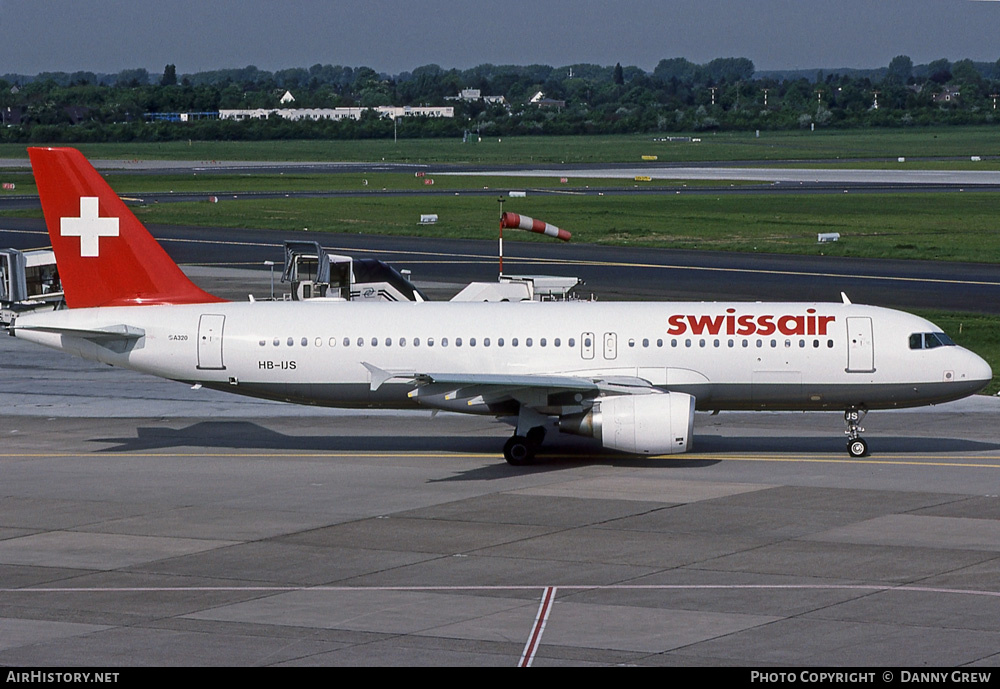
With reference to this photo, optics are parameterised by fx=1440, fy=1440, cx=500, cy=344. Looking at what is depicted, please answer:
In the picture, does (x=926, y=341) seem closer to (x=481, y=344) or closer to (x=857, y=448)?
(x=857, y=448)

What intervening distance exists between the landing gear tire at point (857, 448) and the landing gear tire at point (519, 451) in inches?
337

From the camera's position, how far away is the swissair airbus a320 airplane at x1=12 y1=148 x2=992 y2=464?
124ft

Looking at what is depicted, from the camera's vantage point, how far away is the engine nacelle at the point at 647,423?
35188 mm

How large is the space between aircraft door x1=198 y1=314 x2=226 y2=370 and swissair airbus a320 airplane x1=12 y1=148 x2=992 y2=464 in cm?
4

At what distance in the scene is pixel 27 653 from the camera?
2136cm

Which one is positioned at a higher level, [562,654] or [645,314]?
[645,314]

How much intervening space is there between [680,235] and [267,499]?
71.6 m

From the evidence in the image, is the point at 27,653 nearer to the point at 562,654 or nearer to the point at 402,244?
the point at 562,654

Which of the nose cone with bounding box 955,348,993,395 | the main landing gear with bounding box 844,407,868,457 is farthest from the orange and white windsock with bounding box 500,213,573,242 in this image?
the nose cone with bounding box 955,348,993,395

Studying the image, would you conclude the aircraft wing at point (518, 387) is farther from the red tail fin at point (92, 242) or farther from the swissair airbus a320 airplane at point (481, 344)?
the red tail fin at point (92, 242)

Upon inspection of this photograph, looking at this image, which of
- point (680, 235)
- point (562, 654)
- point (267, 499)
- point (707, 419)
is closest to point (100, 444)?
point (267, 499)

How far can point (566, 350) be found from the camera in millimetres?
38062

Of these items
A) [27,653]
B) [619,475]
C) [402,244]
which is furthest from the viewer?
[402,244]
